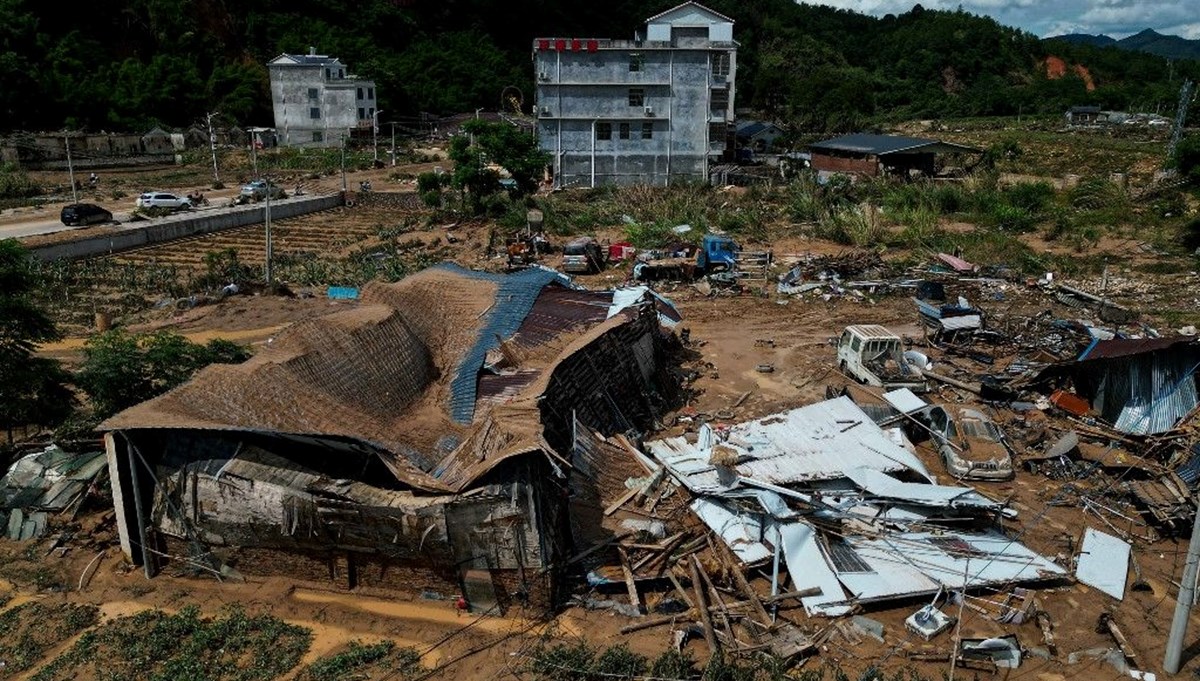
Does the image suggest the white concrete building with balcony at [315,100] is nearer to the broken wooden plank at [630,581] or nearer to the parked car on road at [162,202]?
the parked car on road at [162,202]

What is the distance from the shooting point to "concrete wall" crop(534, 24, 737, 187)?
38.8m

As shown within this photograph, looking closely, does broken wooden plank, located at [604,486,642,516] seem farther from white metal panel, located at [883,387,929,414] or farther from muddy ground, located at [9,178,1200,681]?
white metal panel, located at [883,387,929,414]

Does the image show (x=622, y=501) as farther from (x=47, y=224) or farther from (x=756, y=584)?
(x=47, y=224)

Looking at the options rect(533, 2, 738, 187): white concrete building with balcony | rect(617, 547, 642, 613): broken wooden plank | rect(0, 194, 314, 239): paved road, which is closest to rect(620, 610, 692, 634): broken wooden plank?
rect(617, 547, 642, 613): broken wooden plank

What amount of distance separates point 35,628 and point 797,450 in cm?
996

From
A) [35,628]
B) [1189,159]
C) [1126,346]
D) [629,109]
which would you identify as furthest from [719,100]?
[35,628]

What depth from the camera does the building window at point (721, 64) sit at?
136 ft

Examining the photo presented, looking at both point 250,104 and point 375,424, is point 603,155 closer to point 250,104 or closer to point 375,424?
point 375,424

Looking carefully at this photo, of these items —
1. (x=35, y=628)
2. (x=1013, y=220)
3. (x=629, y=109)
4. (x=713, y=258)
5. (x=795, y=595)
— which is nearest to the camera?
(x=35, y=628)

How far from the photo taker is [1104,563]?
10.2 meters

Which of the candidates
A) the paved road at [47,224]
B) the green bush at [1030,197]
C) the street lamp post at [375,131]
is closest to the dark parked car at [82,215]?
the paved road at [47,224]

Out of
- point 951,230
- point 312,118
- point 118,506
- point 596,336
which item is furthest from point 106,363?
point 312,118

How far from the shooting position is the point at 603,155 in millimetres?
40781

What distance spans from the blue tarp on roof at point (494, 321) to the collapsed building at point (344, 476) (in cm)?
12
